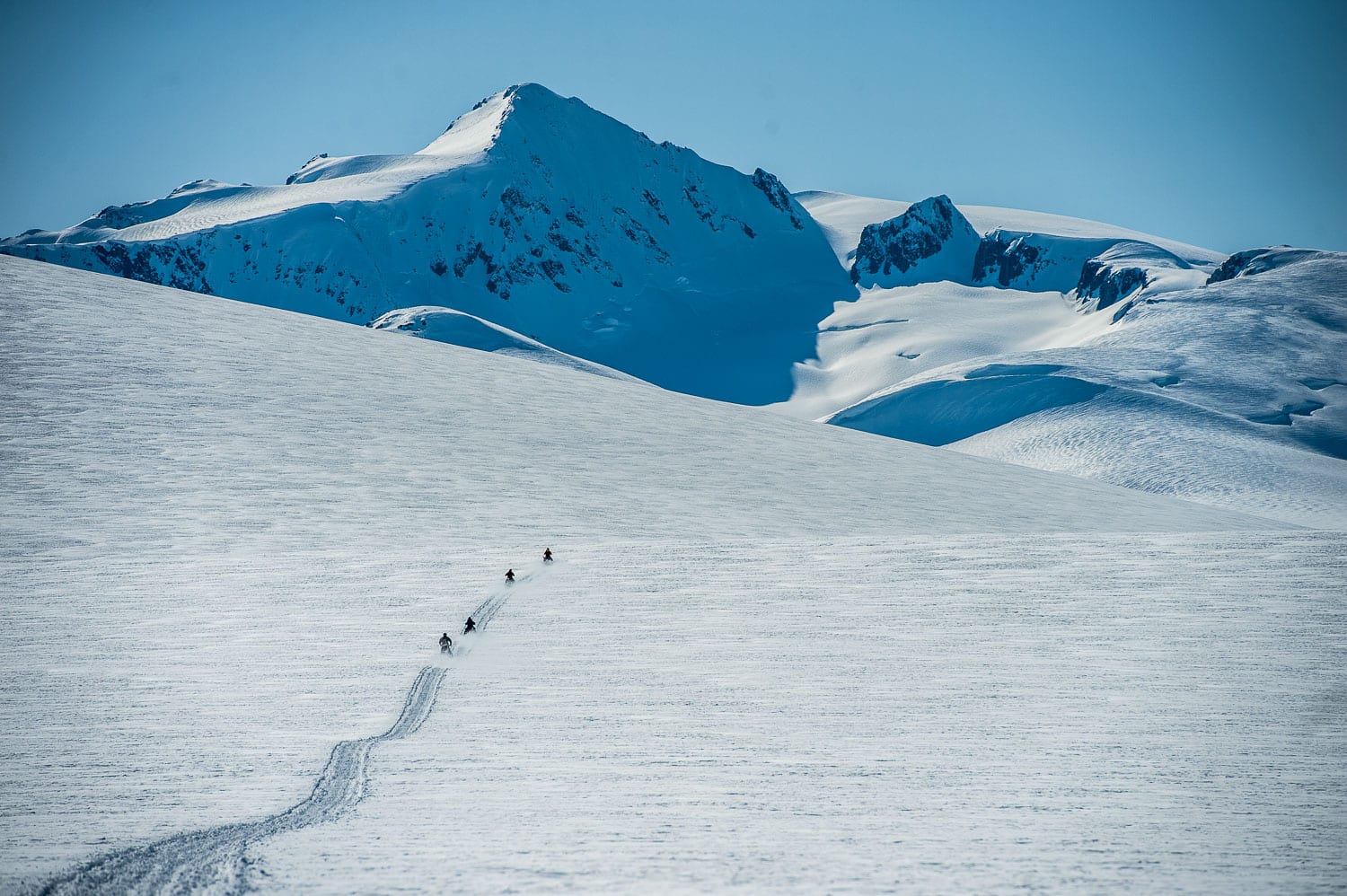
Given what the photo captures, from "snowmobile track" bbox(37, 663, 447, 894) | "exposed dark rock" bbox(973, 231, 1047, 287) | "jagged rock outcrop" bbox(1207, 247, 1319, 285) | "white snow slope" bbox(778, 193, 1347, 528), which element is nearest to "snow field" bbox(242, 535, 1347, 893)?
"snowmobile track" bbox(37, 663, 447, 894)

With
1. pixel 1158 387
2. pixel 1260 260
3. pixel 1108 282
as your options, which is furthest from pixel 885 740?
pixel 1108 282

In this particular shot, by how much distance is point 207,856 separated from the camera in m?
9.62

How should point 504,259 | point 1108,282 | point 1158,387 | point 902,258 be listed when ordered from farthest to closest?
point 902,258
point 504,259
point 1108,282
point 1158,387

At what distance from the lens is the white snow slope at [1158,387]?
6053 cm

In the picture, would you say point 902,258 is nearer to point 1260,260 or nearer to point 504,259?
point 504,259

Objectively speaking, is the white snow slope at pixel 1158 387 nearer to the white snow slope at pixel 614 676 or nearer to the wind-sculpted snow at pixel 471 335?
the wind-sculpted snow at pixel 471 335

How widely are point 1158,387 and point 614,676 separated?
252 ft

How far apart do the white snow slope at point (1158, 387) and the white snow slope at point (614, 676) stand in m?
33.5

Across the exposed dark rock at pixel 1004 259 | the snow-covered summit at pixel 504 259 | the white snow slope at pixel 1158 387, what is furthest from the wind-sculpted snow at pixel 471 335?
the exposed dark rock at pixel 1004 259

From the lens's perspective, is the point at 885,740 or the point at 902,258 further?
the point at 902,258

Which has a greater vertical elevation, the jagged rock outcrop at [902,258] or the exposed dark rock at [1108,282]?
the jagged rock outcrop at [902,258]

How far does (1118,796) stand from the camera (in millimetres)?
11102

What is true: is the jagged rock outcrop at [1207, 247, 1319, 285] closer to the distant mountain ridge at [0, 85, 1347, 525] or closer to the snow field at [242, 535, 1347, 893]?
the distant mountain ridge at [0, 85, 1347, 525]

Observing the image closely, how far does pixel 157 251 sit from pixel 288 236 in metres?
19.8
